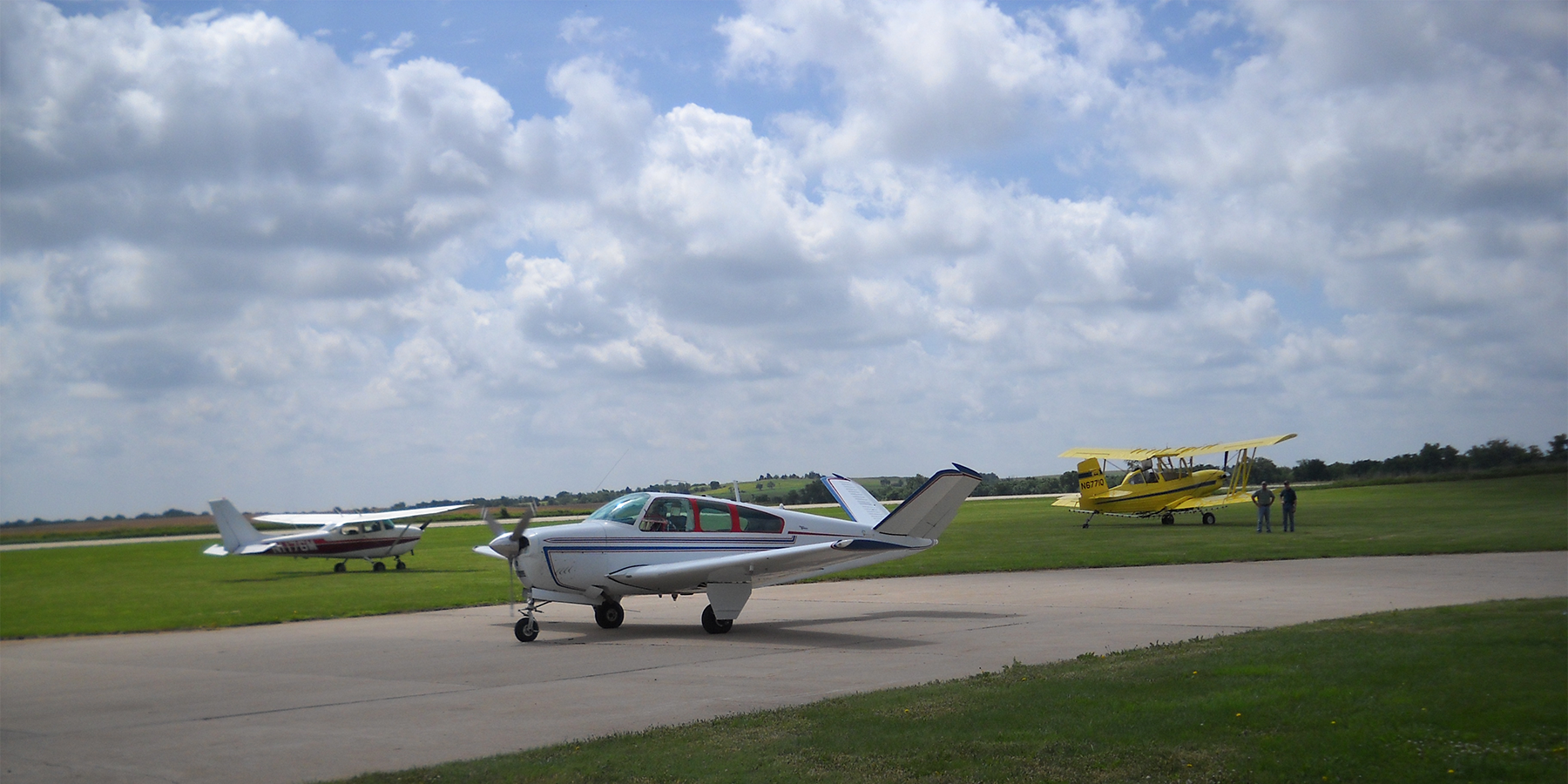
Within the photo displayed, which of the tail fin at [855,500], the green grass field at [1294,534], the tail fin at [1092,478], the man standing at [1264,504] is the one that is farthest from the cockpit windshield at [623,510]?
the tail fin at [1092,478]

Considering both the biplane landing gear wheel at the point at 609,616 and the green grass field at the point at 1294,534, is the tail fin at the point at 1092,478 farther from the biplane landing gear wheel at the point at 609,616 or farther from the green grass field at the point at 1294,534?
the biplane landing gear wheel at the point at 609,616

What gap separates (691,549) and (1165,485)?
30.3 metres

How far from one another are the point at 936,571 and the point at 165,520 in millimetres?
17446

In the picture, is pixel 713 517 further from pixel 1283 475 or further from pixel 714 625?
pixel 1283 475

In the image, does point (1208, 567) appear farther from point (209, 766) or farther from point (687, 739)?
point (209, 766)

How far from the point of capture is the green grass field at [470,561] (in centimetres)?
1853

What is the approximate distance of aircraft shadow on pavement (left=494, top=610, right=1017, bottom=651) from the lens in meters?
13.7

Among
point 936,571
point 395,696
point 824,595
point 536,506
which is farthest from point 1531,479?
point 395,696

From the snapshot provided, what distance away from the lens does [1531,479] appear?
146ft

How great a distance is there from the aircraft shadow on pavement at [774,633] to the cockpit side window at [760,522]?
157 centimetres

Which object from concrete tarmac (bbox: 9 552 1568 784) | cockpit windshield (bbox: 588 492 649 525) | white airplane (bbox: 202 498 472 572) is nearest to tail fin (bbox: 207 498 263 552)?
white airplane (bbox: 202 498 472 572)

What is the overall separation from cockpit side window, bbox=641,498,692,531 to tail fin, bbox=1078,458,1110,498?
29.3m

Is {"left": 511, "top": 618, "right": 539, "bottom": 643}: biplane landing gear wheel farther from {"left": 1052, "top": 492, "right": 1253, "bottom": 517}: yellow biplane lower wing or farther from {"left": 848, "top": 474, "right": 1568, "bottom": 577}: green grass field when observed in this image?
{"left": 1052, "top": 492, "right": 1253, "bottom": 517}: yellow biplane lower wing

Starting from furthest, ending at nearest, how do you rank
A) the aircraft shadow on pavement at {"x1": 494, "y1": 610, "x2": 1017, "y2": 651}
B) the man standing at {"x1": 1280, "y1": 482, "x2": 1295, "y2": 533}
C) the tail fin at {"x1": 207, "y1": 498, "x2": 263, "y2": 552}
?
the man standing at {"x1": 1280, "y1": 482, "x2": 1295, "y2": 533} → the tail fin at {"x1": 207, "y1": 498, "x2": 263, "y2": 552} → the aircraft shadow on pavement at {"x1": 494, "y1": 610, "x2": 1017, "y2": 651}
